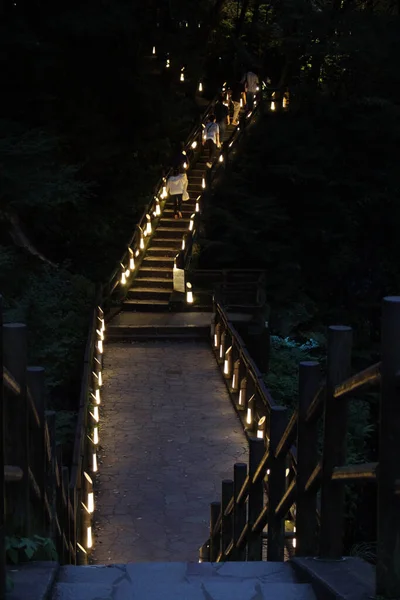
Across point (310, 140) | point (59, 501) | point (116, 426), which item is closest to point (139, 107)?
point (310, 140)

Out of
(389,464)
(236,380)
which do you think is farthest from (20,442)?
(236,380)

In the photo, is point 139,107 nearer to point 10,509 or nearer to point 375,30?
point 375,30

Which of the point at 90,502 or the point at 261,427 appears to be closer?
the point at 90,502

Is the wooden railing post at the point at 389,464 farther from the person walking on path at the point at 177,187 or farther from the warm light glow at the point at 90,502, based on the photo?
the person walking on path at the point at 177,187

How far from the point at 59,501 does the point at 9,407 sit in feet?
10.2

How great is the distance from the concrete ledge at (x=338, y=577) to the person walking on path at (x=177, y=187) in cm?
2104

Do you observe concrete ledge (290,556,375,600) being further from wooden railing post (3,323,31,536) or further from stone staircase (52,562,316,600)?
wooden railing post (3,323,31,536)

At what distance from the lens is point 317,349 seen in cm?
2436

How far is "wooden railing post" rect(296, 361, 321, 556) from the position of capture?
4.69 meters

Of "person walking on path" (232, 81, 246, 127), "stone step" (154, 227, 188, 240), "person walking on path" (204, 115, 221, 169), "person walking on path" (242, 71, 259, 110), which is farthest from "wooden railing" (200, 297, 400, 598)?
"person walking on path" (232, 81, 246, 127)

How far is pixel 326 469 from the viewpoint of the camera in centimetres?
430

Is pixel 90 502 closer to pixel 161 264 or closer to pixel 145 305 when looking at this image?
pixel 145 305

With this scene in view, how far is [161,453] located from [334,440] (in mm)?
9311

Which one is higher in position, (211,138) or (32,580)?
(211,138)
